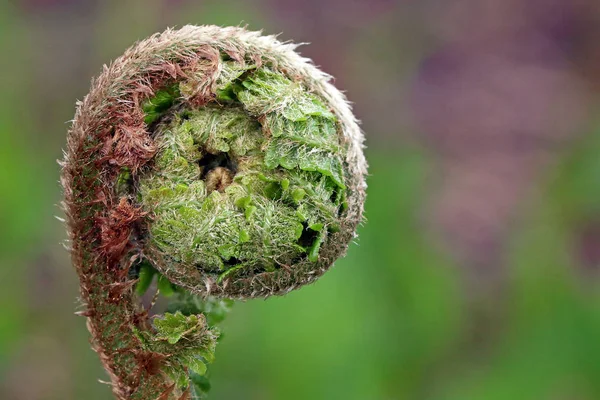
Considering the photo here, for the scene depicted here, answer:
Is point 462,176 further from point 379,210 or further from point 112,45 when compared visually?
point 112,45

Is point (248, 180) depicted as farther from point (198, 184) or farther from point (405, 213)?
point (405, 213)

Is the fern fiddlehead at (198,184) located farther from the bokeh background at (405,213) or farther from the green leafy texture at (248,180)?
the bokeh background at (405,213)

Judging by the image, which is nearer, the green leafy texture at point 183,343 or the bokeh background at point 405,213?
the green leafy texture at point 183,343

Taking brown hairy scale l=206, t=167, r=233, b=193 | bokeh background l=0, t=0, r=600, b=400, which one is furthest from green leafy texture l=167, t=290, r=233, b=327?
bokeh background l=0, t=0, r=600, b=400

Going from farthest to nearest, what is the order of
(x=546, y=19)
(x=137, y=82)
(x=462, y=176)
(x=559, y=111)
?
(x=546, y=19)
(x=559, y=111)
(x=462, y=176)
(x=137, y=82)

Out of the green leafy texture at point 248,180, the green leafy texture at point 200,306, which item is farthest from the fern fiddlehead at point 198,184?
the green leafy texture at point 200,306

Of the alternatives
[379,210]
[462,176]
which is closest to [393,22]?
[462,176]

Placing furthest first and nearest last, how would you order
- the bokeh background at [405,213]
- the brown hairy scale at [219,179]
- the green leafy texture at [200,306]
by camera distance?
1. the bokeh background at [405,213]
2. the green leafy texture at [200,306]
3. the brown hairy scale at [219,179]

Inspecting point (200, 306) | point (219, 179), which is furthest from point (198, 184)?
point (200, 306)
